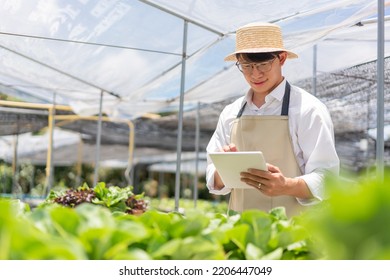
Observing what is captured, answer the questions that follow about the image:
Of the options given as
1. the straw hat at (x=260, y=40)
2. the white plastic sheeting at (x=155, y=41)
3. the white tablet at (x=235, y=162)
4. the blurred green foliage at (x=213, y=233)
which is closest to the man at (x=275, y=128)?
the straw hat at (x=260, y=40)

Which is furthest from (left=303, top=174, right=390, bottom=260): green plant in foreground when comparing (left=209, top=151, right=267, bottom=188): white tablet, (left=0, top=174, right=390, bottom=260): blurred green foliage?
(left=209, top=151, right=267, bottom=188): white tablet

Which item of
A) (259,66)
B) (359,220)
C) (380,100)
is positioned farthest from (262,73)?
(359,220)

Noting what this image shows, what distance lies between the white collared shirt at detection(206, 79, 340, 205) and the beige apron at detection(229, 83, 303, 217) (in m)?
0.03

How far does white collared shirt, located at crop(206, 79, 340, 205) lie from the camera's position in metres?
2.06

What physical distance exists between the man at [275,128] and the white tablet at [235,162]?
0.35ft

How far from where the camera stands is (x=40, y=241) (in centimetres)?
58

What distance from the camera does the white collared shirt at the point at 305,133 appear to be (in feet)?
6.77

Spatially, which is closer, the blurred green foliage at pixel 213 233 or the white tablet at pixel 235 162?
the blurred green foliage at pixel 213 233

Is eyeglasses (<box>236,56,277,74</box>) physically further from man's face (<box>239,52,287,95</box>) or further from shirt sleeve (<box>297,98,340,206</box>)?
shirt sleeve (<box>297,98,340,206</box>)

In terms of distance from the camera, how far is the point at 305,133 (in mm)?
2168

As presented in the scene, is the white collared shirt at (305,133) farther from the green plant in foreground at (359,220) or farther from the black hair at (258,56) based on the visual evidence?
the green plant in foreground at (359,220)

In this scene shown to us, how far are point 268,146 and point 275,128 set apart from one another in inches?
3.8
